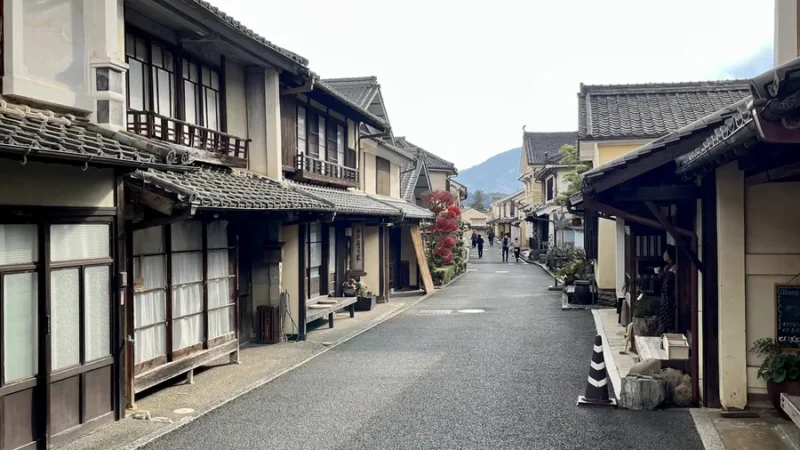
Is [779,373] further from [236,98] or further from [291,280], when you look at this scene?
[236,98]

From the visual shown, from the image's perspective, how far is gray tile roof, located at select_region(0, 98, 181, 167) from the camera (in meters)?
5.88

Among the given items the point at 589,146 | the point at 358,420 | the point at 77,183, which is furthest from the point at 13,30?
the point at 589,146

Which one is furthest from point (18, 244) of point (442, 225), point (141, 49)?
point (442, 225)

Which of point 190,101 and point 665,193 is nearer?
point 665,193

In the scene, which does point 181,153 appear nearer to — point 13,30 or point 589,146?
point 13,30

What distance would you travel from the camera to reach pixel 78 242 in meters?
7.57

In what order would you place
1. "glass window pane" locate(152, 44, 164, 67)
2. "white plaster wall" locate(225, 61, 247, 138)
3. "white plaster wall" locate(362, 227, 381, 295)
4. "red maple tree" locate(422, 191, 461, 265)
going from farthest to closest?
"red maple tree" locate(422, 191, 461, 265) → "white plaster wall" locate(362, 227, 381, 295) → "white plaster wall" locate(225, 61, 247, 138) → "glass window pane" locate(152, 44, 164, 67)

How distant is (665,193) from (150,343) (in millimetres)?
7537

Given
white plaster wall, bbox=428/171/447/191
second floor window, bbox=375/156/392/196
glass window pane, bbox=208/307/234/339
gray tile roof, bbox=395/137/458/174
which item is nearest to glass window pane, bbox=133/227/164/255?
glass window pane, bbox=208/307/234/339

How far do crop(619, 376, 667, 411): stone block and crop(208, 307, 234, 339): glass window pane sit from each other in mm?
6776

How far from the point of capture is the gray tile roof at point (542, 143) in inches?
2323

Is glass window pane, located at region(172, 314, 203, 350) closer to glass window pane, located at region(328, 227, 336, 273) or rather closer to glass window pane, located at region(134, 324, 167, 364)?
glass window pane, located at region(134, 324, 167, 364)

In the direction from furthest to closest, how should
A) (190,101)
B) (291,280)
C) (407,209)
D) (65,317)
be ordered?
(407,209), (291,280), (190,101), (65,317)

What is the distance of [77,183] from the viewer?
7504 millimetres
